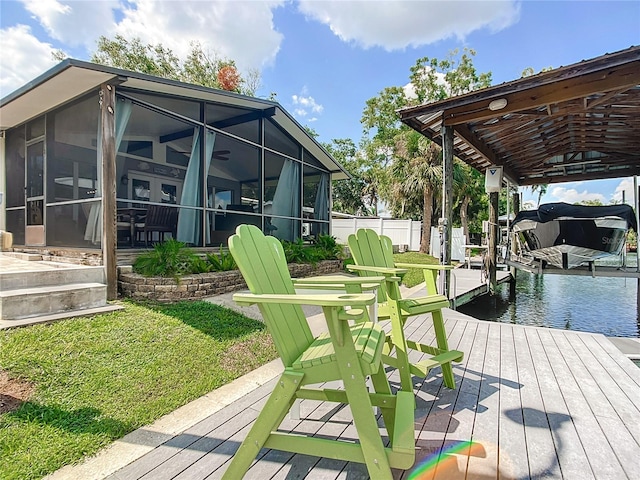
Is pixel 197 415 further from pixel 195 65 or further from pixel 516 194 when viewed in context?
pixel 195 65

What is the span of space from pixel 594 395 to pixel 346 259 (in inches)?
271

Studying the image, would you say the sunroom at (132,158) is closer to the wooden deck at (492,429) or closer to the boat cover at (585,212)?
the wooden deck at (492,429)

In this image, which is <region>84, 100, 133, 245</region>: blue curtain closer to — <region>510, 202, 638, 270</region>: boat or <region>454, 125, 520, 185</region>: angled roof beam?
<region>454, 125, 520, 185</region>: angled roof beam

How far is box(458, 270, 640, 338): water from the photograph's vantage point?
224 inches

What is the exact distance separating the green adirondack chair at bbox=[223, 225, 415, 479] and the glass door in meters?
6.87

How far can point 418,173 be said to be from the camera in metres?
14.2

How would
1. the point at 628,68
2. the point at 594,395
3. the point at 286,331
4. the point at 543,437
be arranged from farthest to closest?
the point at 628,68
the point at 594,395
the point at 543,437
the point at 286,331

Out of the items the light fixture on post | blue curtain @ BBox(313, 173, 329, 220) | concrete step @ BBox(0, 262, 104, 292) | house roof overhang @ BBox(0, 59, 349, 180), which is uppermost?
house roof overhang @ BBox(0, 59, 349, 180)

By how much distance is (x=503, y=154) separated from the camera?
7.00m

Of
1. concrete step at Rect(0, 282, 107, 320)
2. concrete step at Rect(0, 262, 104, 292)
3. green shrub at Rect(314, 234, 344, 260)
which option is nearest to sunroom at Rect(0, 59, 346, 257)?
concrete step at Rect(0, 262, 104, 292)

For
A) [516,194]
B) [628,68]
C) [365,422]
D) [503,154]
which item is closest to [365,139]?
[516,194]

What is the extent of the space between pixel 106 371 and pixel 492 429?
103 inches

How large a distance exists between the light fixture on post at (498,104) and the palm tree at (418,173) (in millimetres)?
9876

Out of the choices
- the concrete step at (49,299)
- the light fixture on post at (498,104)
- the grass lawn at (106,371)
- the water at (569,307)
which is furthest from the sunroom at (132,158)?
the water at (569,307)
